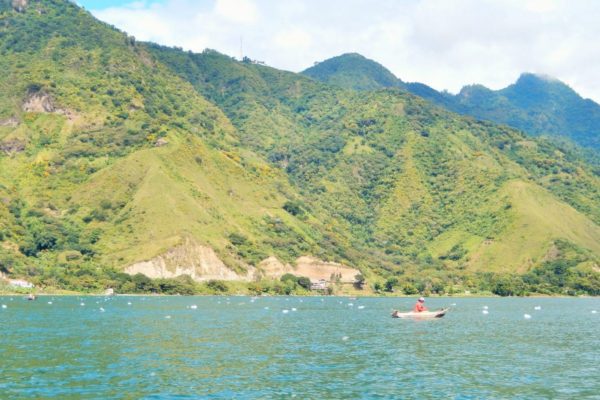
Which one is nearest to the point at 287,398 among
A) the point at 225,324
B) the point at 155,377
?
the point at 155,377

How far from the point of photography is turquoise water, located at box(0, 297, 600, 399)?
49.8 m

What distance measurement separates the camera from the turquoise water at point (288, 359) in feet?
163

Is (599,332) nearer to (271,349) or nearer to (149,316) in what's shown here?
(271,349)

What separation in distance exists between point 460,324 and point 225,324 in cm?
3665

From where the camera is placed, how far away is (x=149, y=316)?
116 metres

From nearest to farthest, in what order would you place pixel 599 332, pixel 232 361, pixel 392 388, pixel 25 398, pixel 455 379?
pixel 25 398
pixel 392 388
pixel 455 379
pixel 232 361
pixel 599 332

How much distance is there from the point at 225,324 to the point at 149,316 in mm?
17800

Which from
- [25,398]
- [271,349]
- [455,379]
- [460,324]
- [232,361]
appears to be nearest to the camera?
[25,398]

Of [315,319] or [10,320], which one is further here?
[315,319]

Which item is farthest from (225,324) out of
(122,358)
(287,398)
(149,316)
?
(287,398)

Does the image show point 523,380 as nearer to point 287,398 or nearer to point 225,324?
point 287,398

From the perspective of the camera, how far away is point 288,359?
65.3m

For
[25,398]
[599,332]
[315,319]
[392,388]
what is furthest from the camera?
[315,319]

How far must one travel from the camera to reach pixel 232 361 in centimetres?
6316
